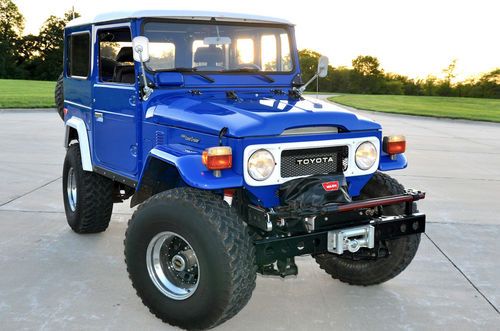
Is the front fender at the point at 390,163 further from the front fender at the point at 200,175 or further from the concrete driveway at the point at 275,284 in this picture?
the front fender at the point at 200,175

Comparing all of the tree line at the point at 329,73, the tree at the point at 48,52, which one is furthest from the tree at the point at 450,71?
the tree at the point at 48,52

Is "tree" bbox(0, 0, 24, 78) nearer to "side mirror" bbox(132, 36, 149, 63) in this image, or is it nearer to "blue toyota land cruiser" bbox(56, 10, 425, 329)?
"blue toyota land cruiser" bbox(56, 10, 425, 329)

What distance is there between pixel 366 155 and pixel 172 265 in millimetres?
1579

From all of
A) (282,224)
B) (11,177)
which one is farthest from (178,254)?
(11,177)

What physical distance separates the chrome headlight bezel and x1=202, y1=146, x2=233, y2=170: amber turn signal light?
3.49ft

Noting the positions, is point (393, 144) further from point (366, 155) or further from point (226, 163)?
point (226, 163)

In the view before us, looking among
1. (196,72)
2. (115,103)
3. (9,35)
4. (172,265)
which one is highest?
(9,35)

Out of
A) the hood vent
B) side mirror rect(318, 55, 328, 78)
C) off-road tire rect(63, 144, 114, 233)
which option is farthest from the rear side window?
the hood vent

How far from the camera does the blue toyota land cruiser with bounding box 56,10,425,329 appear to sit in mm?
3645

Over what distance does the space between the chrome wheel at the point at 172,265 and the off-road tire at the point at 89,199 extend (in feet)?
6.54

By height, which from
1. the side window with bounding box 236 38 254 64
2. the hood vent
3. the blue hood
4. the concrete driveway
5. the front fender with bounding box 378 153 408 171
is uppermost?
the side window with bounding box 236 38 254 64

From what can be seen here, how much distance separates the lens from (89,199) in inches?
227

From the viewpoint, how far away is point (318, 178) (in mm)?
3893

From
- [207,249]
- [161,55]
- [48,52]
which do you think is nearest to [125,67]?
[161,55]
